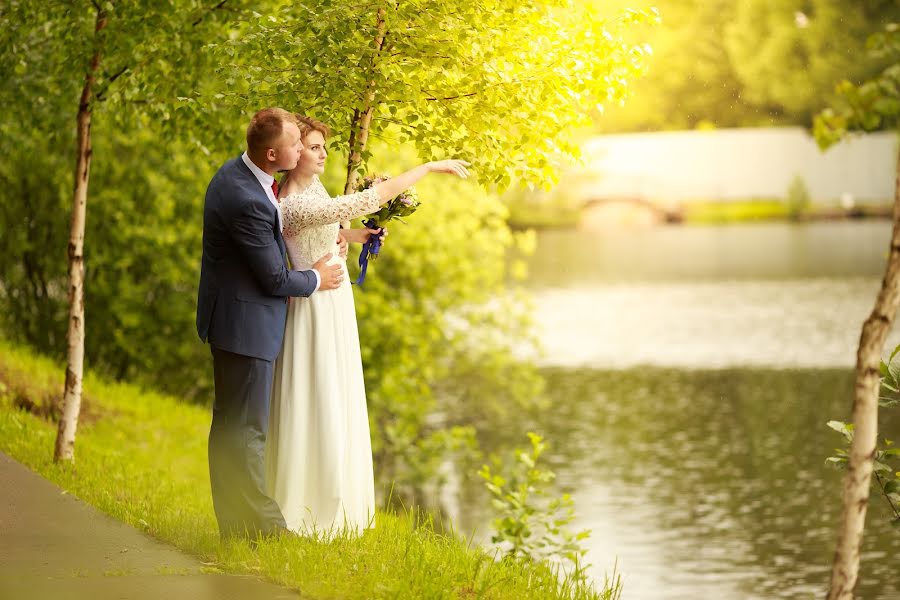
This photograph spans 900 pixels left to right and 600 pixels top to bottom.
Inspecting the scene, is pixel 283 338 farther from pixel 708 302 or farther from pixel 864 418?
pixel 708 302

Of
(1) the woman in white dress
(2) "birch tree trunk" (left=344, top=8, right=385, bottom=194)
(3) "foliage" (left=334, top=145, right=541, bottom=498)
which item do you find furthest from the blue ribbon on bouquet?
(3) "foliage" (left=334, top=145, right=541, bottom=498)

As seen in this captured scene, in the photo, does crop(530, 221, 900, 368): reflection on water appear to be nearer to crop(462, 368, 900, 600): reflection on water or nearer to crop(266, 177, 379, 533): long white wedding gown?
crop(462, 368, 900, 600): reflection on water

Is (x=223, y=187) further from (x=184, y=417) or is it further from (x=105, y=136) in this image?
(x=105, y=136)

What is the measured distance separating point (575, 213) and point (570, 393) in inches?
2014

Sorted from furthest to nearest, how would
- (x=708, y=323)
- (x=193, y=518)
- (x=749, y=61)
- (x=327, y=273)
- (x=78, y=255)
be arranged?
(x=749, y=61) < (x=708, y=323) < (x=78, y=255) < (x=193, y=518) < (x=327, y=273)

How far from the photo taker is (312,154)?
586 cm

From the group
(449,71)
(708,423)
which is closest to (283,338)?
(449,71)

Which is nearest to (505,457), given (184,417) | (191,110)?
(184,417)

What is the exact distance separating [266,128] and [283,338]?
0.94 m

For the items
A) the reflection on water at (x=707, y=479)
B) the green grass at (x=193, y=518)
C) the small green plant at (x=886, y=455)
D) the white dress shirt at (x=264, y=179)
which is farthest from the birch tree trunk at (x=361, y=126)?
the reflection on water at (x=707, y=479)

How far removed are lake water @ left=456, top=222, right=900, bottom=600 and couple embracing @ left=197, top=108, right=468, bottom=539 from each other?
188 cm

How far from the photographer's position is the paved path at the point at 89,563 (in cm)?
515

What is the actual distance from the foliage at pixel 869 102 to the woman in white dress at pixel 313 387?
182cm

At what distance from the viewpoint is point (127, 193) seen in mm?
14109
